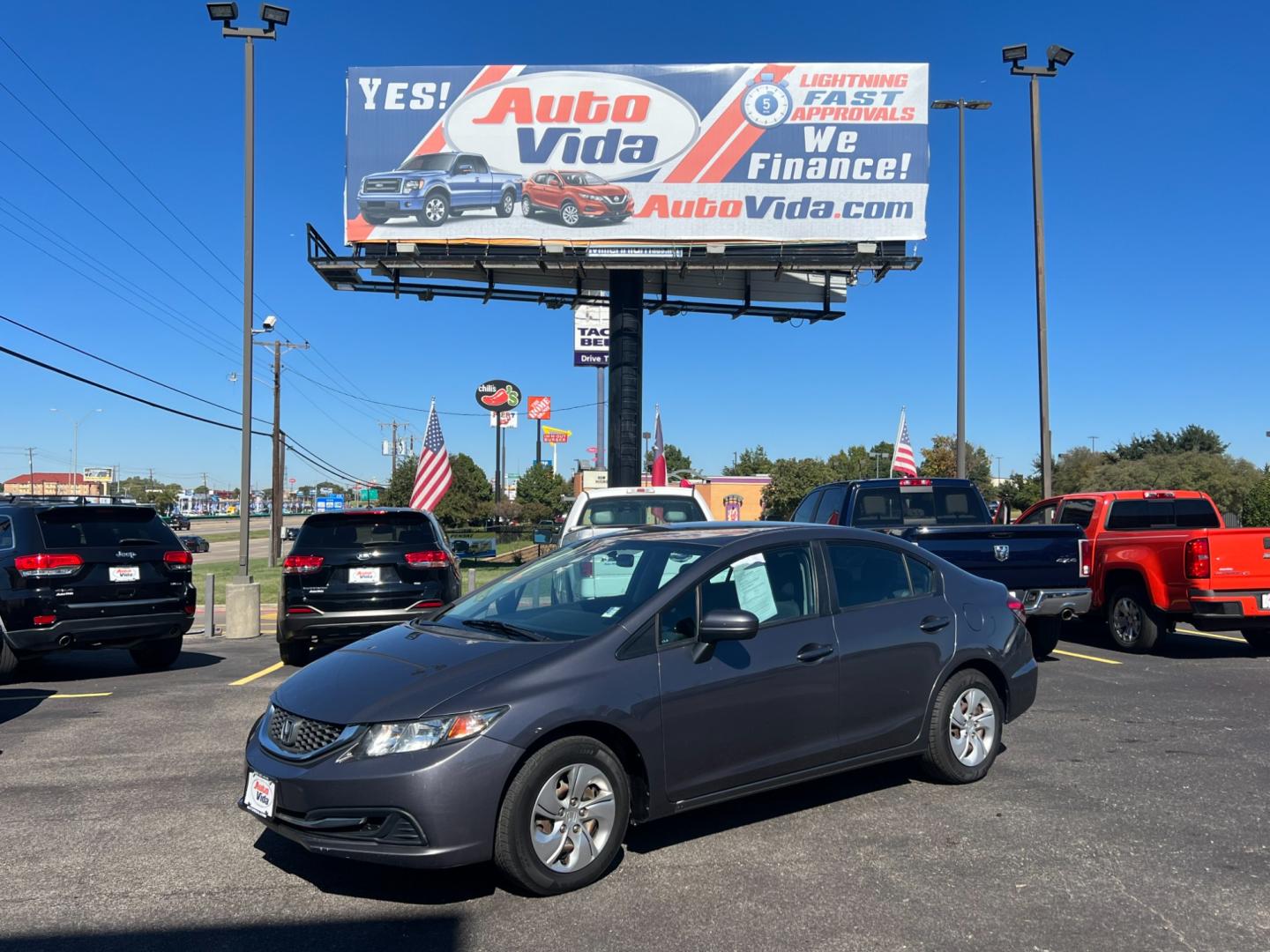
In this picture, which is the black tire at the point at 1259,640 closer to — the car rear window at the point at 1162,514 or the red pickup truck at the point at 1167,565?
the red pickup truck at the point at 1167,565

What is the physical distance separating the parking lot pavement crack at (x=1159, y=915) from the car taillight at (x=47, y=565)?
8.91m

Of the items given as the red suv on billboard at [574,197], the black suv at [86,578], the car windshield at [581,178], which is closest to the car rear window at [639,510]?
the black suv at [86,578]

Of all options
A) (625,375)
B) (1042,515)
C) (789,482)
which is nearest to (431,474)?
(625,375)

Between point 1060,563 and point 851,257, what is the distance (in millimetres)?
12325

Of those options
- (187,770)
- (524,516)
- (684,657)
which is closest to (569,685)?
(684,657)

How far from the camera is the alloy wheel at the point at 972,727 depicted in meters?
5.65

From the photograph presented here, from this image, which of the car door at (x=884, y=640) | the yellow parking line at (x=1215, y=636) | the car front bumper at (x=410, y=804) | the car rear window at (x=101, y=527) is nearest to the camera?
the car front bumper at (x=410, y=804)

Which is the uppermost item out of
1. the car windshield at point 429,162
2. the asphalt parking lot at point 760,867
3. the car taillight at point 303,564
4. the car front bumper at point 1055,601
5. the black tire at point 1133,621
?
the car windshield at point 429,162

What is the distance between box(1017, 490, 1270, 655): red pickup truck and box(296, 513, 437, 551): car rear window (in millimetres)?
7954

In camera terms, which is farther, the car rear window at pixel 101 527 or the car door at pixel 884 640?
the car rear window at pixel 101 527

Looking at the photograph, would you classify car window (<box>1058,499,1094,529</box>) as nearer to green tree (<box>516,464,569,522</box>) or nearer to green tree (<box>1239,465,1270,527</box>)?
green tree (<box>1239,465,1270,527</box>)

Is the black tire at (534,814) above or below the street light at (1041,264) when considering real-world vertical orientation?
below

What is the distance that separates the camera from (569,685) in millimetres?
4125

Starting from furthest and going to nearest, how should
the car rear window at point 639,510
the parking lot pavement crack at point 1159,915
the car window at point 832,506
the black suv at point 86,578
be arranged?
the car window at point 832,506 → the car rear window at point 639,510 → the black suv at point 86,578 → the parking lot pavement crack at point 1159,915
